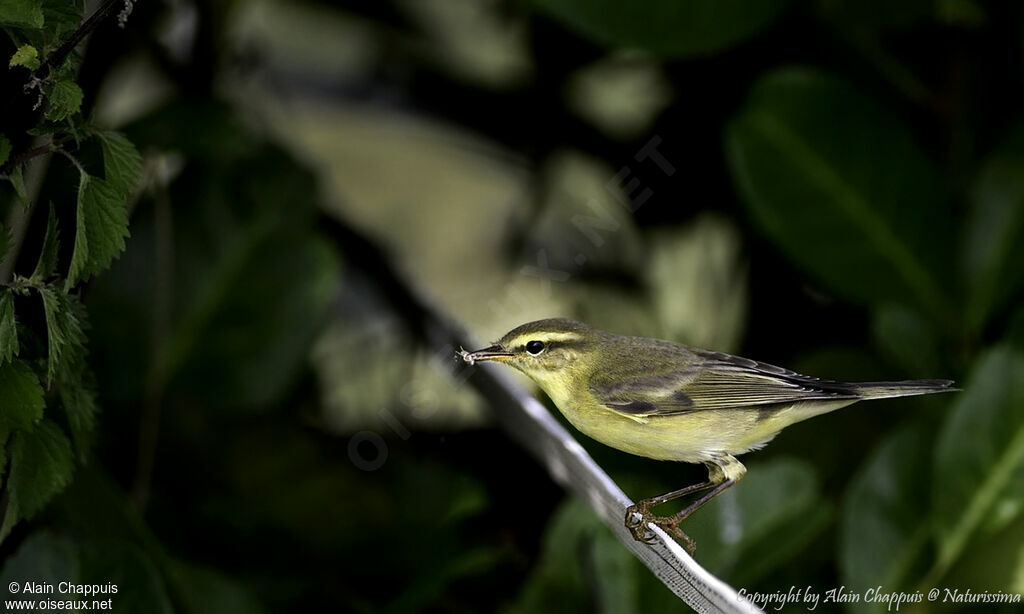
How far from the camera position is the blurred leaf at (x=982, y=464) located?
41.2 inches

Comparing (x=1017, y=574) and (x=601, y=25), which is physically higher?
(x=601, y=25)

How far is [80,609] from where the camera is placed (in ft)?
2.98

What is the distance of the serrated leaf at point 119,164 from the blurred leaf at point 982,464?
757mm

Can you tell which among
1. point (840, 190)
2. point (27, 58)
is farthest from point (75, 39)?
point (840, 190)

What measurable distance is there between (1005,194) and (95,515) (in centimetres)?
104

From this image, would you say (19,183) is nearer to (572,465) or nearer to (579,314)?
(572,465)

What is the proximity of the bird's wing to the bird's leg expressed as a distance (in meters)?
0.04

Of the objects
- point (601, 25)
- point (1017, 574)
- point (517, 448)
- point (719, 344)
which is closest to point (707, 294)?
point (719, 344)

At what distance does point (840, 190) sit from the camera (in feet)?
3.91

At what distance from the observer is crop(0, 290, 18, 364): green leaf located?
631mm

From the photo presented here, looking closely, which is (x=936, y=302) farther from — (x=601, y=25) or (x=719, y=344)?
(x=601, y=25)

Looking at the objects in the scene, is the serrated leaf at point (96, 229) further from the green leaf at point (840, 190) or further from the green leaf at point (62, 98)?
the green leaf at point (840, 190)

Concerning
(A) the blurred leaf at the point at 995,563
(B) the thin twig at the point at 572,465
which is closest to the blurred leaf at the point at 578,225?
(B) the thin twig at the point at 572,465

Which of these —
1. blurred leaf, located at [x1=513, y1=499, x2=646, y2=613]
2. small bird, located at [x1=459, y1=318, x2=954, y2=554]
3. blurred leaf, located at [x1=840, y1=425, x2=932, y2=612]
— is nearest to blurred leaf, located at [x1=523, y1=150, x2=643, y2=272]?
blurred leaf, located at [x1=513, y1=499, x2=646, y2=613]
